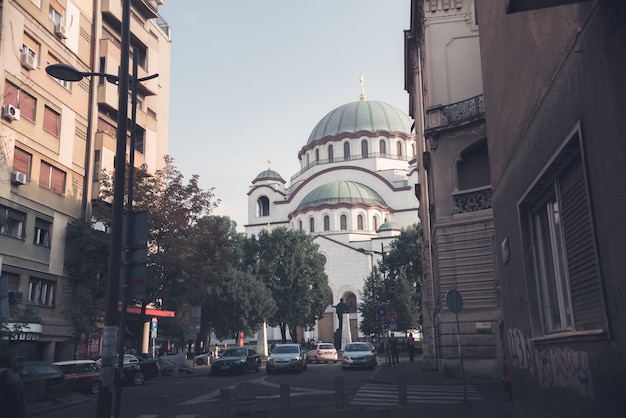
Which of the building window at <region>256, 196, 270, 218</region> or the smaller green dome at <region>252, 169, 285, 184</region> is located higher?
the smaller green dome at <region>252, 169, 285, 184</region>

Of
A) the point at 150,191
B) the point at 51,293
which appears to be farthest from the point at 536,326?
the point at 150,191

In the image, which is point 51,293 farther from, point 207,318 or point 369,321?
point 369,321

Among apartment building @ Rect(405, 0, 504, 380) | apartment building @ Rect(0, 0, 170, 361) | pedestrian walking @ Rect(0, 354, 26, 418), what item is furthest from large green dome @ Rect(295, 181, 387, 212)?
pedestrian walking @ Rect(0, 354, 26, 418)

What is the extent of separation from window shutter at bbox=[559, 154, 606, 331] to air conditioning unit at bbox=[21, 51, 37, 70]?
21471mm

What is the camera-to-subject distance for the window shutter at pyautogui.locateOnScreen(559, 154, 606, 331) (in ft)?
20.2

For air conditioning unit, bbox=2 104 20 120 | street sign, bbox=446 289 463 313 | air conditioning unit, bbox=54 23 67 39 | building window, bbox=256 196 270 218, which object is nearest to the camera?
street sign, bbox=446 289 463 313

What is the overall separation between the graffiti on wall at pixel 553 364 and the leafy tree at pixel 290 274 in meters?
47.4

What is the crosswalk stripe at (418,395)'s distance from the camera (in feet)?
49.9

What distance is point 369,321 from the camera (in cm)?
5550

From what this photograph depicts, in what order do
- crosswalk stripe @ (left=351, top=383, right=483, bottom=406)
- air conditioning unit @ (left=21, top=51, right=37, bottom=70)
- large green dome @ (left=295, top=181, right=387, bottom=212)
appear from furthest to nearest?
large green dome @ (left=295, top=181, right=387, bottom=212)
air conditioning unit @ (left=21, top=51, right=37, bottom=70)
crosswalk stripe @ (left=351, top=383, right=483, bottom=406)

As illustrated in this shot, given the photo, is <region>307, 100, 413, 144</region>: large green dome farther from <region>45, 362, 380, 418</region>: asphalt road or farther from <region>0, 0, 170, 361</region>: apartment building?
<region>45, 362, 380, 418</region>: asphalt road

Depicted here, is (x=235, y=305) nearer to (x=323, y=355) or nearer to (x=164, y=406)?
(x=323, y=355)

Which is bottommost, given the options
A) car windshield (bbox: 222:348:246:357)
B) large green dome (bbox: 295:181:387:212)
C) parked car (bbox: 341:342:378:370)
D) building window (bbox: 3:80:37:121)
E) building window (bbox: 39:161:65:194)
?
parked car (bbox: 341:342:378:370)

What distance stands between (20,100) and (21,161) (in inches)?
89.8
